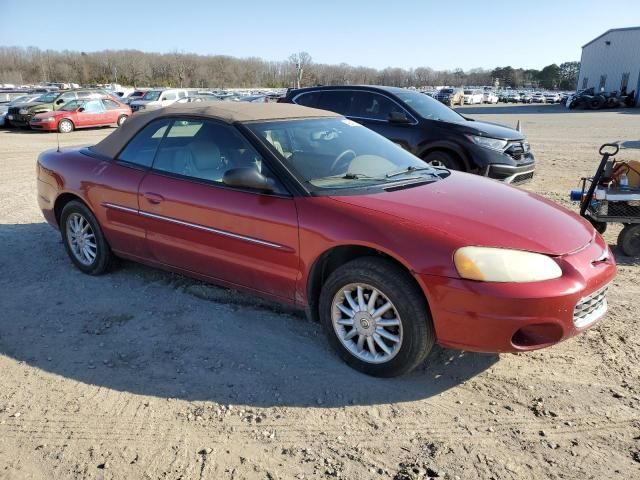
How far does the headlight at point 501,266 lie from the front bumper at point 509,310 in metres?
0.04

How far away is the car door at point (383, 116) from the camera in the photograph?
27.7 feet

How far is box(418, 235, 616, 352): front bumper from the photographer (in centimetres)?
278

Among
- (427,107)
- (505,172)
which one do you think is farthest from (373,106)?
(505,172)

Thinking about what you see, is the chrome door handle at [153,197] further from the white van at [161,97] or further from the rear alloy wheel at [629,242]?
the white van at [161,97]

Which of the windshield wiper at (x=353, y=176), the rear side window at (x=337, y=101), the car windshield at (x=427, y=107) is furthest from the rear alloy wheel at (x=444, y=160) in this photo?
the windshield wiper at (x=353, y=176)

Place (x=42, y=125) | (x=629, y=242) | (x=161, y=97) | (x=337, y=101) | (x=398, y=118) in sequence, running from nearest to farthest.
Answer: (x=629, y=242) → (x=398, y=118) → (x=337, y=101) → (x=42, y=125) → (x=161, y=97)

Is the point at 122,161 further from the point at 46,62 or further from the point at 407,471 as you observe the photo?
the point at 46,62

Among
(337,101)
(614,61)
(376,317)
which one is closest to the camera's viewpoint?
(376,317)

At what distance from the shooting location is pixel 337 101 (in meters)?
9.22

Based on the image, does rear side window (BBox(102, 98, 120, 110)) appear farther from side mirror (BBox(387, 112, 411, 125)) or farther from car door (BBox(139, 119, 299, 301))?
car door (BBox(139, 119, 299, 301))

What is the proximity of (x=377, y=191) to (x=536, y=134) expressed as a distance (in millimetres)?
19470

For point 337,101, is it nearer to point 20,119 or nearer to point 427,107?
point 427,107

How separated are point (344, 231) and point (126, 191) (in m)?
2.11

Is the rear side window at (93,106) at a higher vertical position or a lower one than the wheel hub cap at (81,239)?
higher
